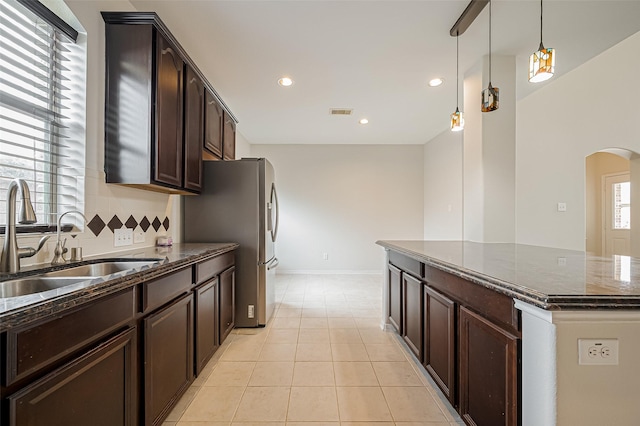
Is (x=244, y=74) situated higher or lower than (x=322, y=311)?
higher

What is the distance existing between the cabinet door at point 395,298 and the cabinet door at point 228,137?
218 centimetres

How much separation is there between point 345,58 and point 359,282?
3640 mm

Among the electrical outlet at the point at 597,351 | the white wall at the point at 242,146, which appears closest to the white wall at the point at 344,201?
→ the white wall at the point at 242,146

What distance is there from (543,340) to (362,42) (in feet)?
7.89

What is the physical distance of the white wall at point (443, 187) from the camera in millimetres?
4668

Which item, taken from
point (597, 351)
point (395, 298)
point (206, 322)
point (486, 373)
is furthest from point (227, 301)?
point (597, 351)

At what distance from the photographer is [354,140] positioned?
5.61m

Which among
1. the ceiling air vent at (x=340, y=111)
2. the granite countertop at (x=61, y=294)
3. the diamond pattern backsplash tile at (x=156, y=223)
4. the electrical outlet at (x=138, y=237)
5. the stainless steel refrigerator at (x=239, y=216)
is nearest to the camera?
the granite countertop at (x=61, y=294)

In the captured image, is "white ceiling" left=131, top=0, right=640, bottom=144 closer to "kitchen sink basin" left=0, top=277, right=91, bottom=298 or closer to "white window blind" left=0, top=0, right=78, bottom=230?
"white window blind" left=0, top=0, right=78, bottom=230

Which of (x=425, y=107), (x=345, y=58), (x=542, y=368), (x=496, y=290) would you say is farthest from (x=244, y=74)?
(x=542, y=368)

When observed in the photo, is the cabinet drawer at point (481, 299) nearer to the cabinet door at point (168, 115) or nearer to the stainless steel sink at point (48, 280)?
the stainless steel sink at point (48, 280)

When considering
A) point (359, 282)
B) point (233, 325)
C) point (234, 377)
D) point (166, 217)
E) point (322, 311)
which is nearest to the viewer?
point (234, 377)

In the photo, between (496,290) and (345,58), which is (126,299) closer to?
(496,290)

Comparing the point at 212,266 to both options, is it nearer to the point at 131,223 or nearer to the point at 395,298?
the point at 131,223
